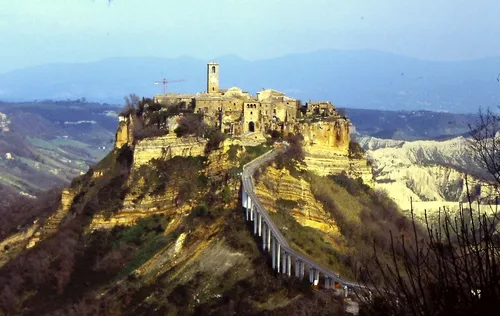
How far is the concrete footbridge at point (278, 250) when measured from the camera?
27062 millimetres

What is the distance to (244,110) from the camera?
40938mm

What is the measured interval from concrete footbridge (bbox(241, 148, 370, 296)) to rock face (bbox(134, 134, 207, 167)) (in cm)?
517

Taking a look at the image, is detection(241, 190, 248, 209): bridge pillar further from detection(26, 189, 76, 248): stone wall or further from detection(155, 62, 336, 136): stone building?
detection(26, 189, 76, 248): stone wall

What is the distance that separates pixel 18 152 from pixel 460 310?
476ft

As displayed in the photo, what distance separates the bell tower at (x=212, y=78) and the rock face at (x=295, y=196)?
35.8 ft

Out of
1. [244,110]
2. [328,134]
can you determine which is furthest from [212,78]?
[328,134]

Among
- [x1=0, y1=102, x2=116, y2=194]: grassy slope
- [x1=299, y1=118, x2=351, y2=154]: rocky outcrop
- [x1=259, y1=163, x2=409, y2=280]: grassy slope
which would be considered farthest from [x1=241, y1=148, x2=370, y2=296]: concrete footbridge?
[x1=0, y1=102, x2=116, y2=194]: grassy slope

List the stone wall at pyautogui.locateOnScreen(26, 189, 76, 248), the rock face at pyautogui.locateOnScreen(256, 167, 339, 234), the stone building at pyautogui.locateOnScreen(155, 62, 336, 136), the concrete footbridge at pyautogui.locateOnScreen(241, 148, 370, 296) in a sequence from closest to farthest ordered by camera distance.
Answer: the concrete footbridge at pyautogui.locateOnScreen(241, 148, 370, 296), the rock face at pyautogui.locateOnScreen(256, 167, 339, 234), the stone building at pyautogui.locateOnScreen(155, 62, 336, 136), the stone wall at pyautogui.locateOnScreen(26, 189, 76, 248)

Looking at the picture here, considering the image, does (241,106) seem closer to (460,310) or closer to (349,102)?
(460,310)

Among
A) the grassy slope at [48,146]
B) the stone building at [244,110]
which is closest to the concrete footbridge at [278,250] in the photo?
the stone building at [244,110]

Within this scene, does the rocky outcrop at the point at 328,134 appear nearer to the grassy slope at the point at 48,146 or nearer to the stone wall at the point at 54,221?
the stone wall at the point at 54,221

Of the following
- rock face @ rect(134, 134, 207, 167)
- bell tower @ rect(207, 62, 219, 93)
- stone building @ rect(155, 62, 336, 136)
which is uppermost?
bell tower @ rect(207, 62, 219, 93)

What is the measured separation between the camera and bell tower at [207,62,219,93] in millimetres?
45719

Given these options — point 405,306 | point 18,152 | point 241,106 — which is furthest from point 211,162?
point 18,152
